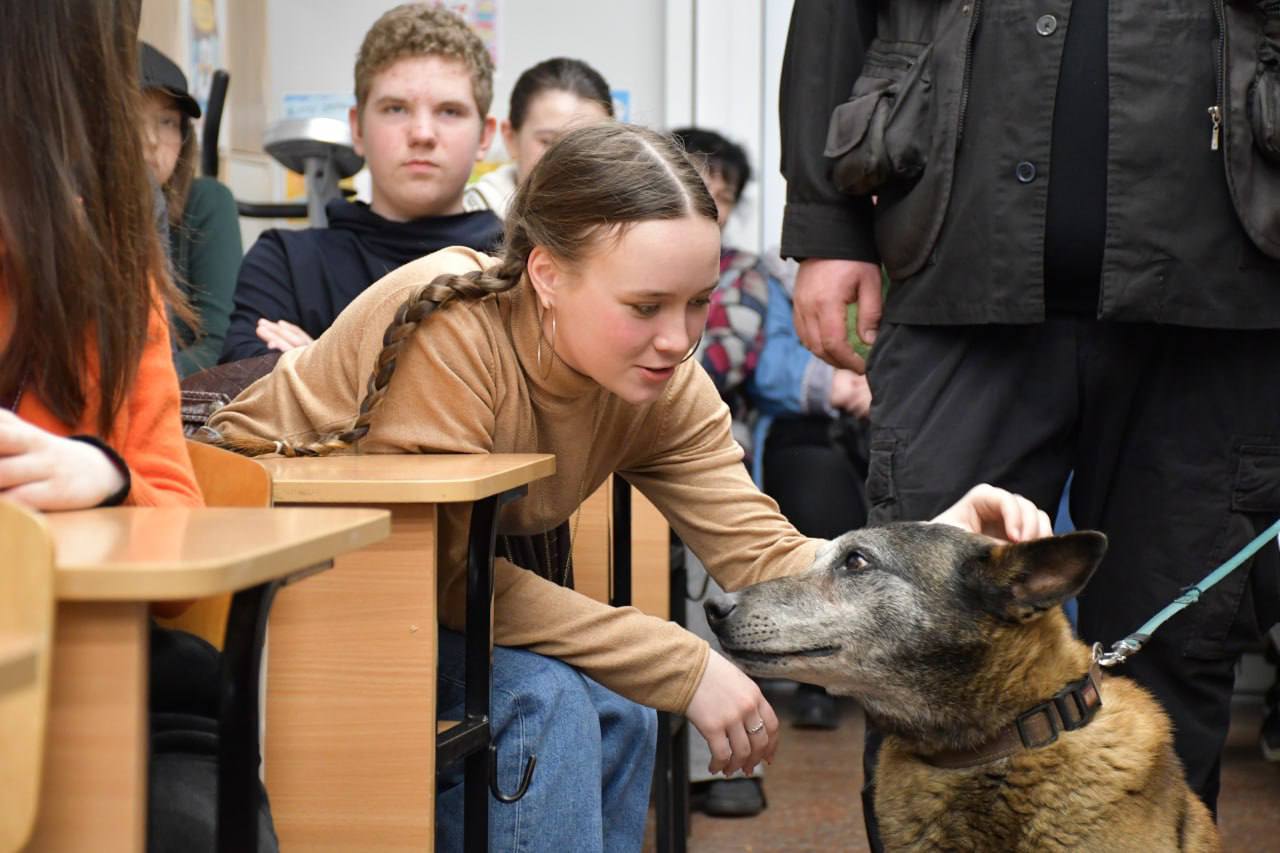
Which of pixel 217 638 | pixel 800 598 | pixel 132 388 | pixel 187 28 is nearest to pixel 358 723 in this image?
pixel 217 638

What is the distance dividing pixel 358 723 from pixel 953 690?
74 cm

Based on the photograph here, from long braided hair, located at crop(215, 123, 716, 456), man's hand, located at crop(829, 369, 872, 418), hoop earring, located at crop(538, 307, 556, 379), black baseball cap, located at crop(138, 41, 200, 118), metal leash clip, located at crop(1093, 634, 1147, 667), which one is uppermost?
black baseball cap, located at crop(138, 41, 200, 118)

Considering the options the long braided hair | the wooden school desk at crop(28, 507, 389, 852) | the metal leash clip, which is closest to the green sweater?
the long braided hair

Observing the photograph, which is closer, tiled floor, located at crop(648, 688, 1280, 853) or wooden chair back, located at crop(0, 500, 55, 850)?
wooden chair back, located at crop(0, 500, 55, 850)

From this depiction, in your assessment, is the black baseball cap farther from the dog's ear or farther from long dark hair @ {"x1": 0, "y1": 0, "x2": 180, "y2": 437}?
the dog's ear

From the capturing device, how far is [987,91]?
1873 mm

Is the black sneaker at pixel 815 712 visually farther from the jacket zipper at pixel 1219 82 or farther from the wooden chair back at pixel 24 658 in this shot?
the wooden chair back at pixel 24 658

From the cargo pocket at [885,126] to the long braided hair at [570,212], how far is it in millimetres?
266

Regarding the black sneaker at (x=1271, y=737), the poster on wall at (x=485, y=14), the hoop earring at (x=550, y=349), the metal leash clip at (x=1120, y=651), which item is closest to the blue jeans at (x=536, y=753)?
the hoop earring at (x=550, y=349)

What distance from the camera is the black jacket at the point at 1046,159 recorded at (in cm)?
177

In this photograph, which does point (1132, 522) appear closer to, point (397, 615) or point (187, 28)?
point (397, 615)

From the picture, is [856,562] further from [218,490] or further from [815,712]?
[815,712]

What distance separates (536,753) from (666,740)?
109cm

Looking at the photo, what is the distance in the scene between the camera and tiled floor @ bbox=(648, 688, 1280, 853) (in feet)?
10.1
